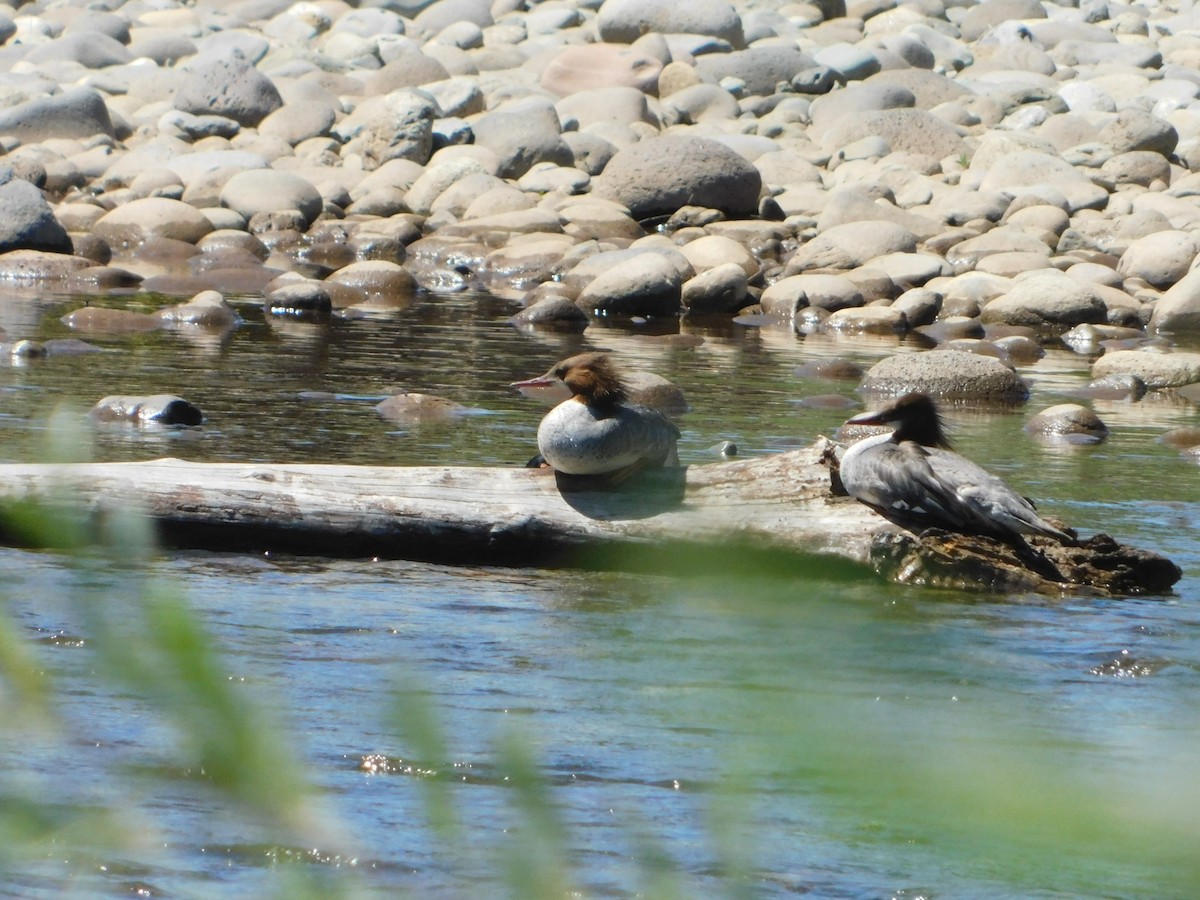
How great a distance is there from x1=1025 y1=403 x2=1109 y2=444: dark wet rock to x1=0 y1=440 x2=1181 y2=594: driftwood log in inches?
189

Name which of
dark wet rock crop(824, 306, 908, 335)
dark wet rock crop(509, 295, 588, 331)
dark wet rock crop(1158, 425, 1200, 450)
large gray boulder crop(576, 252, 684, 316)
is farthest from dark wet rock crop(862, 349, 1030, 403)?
large gray boulder crop(576, 252, 684, 316)

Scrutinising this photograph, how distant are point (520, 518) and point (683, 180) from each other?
54.0 feet

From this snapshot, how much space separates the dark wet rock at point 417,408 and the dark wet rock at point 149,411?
4.46ft

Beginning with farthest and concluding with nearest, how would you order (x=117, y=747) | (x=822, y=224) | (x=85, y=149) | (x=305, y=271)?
(x=85, y=149)
(x=822, y=224)
(x=305, y=271)
(x=117, y=747)

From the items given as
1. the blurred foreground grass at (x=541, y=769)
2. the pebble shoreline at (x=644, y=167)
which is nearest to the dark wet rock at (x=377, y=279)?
the pebble shoreline at (x=644, y=167)

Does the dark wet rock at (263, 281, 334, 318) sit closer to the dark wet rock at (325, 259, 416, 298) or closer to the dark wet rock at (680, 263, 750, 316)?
the dark wet rock at (325, 259, 416, 298)

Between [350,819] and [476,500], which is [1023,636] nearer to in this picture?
[476,500]

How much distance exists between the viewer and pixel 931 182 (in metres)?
24.5

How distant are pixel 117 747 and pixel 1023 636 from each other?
4.81 m

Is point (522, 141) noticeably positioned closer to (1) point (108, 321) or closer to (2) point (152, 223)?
(2) point (152, 223)

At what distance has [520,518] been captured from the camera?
700cm

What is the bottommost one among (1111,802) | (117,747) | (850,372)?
(850,372)

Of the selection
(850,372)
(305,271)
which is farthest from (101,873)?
(305,271)

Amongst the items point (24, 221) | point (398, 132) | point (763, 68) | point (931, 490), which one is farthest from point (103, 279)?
point (763, 68)
